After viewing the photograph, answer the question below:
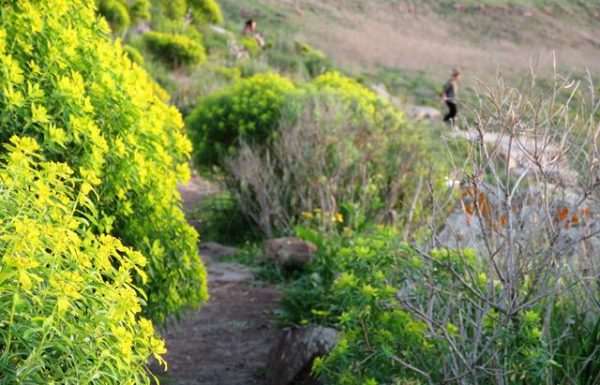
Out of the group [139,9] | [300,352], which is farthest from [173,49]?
[300,352]

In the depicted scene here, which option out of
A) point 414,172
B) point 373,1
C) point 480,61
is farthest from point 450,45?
point 414,172

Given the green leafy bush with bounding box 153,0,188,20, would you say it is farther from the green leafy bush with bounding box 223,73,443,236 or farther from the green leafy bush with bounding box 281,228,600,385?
the green leafy bush with bounding box 281,228,600,385

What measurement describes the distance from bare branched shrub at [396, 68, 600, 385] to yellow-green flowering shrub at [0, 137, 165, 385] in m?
1.65

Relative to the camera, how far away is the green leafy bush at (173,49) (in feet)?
71.3

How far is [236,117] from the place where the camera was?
11125 mm

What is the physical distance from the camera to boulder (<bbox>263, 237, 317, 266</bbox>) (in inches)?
323

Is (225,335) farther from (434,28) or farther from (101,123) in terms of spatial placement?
(434,28)

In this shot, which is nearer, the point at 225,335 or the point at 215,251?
the point at 225,335

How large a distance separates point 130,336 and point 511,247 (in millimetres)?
1961

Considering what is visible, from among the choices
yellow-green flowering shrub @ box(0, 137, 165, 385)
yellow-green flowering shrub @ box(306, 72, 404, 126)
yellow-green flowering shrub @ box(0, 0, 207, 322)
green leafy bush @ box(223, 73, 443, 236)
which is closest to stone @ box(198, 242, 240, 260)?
green leafy bush @ box(223, 73, 443, 236)

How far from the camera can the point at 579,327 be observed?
4.79 meters

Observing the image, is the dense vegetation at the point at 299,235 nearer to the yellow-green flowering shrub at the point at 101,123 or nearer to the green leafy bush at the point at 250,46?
the yellow-green flowering shrub at the point at 101,123

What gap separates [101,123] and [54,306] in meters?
2.29

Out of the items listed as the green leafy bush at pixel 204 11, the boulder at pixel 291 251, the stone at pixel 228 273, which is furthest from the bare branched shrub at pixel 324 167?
the green leafy bush at pixel 204 11
